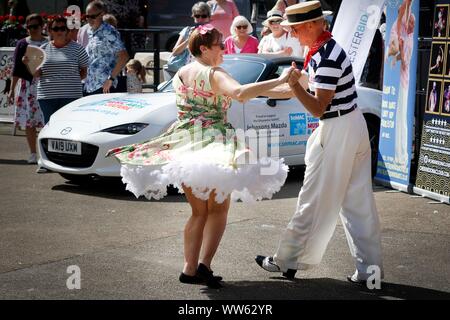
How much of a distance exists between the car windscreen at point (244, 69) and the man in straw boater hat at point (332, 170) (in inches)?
164

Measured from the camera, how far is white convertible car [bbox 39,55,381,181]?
10.1m

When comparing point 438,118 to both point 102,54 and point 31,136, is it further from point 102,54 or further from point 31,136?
point 31,136

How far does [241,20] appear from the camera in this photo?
42.3 feet

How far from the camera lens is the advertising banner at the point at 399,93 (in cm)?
1021

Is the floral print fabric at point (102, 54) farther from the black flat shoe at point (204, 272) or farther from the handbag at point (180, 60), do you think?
the black flat shoe at point (204, 272)

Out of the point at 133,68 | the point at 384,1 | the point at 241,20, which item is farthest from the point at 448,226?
the point at 133,68

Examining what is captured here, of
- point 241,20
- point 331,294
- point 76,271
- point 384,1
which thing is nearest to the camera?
point 331,294

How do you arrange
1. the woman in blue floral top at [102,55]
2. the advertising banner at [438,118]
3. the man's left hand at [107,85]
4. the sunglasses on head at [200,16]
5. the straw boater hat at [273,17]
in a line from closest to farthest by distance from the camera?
the advertising banner at [438,118], the man's left hand at [107,85], the woman in blue floral top at [102,55], the straw boater hat at [273,17], the sunglasses on head at [200,16]

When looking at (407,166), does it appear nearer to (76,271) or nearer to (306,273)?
(306,273)

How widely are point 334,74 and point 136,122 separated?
4106mm

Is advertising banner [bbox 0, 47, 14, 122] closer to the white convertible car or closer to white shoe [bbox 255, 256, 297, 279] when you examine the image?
the white convertible car

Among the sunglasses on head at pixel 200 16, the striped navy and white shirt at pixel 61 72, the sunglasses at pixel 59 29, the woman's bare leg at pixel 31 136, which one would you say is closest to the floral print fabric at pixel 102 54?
the striped navy and white shirt at pixel 61 72

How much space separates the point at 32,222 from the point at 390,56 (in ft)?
14.4

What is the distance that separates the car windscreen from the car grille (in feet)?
4.88
